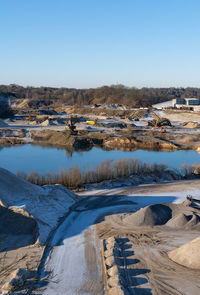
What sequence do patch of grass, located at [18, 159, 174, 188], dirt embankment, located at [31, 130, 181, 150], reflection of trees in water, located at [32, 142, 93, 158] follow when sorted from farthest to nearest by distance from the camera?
1. dirt embankment, located at [31, 130, 181, 150]
2. reflection of trees in water, located at [32, 142, 93, 158]
3. patch of grass, located at [18, 159, 174, 188]

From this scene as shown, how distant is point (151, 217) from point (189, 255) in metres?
3.24

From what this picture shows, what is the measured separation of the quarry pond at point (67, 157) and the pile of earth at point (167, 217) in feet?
43.9

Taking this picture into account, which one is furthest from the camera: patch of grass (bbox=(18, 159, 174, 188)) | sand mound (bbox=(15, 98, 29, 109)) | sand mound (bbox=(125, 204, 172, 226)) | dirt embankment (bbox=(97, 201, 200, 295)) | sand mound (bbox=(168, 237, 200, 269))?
sand mound (bbox=(15, 98, 29, 109))

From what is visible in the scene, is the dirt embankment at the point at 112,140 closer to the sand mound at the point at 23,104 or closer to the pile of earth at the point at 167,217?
the pile of earth at the point at 167,217

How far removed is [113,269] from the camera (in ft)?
30.6

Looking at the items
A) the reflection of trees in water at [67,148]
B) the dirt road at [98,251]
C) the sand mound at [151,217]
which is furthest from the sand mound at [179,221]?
the reflection of trees in water at [67,148]

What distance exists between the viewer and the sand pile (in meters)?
12.4

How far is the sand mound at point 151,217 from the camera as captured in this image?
1283cm

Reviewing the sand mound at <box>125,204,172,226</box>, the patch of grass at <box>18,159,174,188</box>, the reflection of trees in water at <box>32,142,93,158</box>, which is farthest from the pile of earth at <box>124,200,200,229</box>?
the reflection of trees in water at <box>32,142,93,158</box>

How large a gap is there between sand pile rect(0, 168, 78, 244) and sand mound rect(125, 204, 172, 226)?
3.33 meters

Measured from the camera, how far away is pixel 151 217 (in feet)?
42.4

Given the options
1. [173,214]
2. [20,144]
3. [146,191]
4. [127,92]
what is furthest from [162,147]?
[127,92]

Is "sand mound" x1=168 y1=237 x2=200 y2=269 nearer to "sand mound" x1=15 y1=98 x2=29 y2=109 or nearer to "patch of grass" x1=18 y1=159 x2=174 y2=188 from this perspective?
"patch of grass" x1=18 y1=159 x2=174 y2=188

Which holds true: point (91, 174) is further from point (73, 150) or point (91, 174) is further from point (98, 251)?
point (73, 150)
